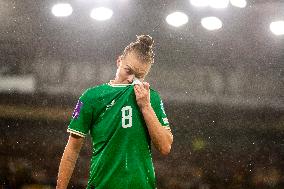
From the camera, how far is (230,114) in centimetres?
962

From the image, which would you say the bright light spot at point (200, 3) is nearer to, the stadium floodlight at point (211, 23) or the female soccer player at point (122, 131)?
the stadium floodlight at point (211, 23)

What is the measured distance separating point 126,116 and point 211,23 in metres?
5.96

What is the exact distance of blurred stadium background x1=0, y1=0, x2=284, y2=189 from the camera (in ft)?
23.7

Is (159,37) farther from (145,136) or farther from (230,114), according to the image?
(145,136)

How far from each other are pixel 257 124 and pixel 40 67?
532cm

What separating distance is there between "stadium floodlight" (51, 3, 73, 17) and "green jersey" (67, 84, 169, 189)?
5558mm

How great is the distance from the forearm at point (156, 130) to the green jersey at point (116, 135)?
5 centimetres

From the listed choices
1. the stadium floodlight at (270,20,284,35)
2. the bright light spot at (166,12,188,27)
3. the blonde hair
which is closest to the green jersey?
the blonde hair

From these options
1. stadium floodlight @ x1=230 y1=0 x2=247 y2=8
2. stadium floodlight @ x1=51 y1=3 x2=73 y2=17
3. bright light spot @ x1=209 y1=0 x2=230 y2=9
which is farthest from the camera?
stadium floodlight @ x1=51 y1=3 x2=73 y2=17

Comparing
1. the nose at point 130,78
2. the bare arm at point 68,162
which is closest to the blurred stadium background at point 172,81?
the nose at point 130,78

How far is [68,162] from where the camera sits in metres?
1.56

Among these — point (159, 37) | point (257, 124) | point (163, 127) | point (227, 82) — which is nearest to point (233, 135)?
point (257, 124)

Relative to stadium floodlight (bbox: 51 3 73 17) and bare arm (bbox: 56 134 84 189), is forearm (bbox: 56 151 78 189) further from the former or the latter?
stadium floodlight (bbox: 51 3 73 17)

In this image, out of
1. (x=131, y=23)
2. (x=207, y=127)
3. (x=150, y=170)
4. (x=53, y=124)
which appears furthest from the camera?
(x=53, y=124)
